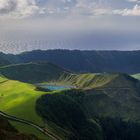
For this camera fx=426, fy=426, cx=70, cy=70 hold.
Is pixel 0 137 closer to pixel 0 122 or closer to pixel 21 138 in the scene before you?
pixel 21 138

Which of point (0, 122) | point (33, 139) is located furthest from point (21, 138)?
point (0, 122)

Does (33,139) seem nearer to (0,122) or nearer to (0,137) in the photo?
(0,137)

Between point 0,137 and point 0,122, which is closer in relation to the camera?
point 0,137

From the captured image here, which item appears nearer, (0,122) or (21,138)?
(21,138)

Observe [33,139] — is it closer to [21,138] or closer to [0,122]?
[21,138]

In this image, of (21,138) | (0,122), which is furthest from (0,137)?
(0,122)

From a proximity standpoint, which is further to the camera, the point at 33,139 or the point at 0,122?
the point at 0,122
